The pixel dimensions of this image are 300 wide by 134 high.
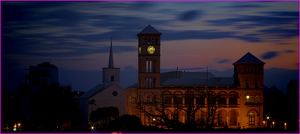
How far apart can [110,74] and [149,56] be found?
112 feet

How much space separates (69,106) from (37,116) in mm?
4170

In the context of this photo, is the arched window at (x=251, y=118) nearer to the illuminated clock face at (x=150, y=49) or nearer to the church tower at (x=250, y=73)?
the church tower at (x=250, y=73)

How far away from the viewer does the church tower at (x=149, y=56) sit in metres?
79.1

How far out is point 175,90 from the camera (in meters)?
80.4

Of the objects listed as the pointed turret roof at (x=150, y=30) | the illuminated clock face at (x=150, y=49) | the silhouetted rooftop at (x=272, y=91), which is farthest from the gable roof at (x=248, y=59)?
the silhouetted rooftop at (x=272, y=91)

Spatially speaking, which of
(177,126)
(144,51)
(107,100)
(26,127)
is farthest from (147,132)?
(107,100)

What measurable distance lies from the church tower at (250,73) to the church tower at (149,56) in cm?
1312

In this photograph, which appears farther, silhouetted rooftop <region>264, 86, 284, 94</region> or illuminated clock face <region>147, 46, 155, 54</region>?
silhouetted rooftop <region>264, 86, 284, 94</region>

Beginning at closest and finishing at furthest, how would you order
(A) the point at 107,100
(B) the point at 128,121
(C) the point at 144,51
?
(B) the point at 128,121
(C) the point at 144,51
(A) the point at 107,100

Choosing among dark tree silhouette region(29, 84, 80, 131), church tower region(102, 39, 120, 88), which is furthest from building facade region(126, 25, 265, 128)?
church tower region(102, 39, 120, 88)

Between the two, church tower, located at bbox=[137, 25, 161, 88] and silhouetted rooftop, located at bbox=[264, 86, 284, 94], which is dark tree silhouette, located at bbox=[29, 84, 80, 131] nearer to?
church tower, located at bbox=[137, 25, 161, 88]

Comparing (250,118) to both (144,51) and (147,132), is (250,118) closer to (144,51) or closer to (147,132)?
(144,51)

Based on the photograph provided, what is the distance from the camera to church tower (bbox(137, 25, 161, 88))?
79125 millimetres

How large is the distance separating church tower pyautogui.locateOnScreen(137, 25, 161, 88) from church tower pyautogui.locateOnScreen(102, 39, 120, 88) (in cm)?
3318
